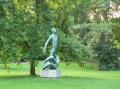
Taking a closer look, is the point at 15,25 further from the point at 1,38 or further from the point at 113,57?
the point at 113,57

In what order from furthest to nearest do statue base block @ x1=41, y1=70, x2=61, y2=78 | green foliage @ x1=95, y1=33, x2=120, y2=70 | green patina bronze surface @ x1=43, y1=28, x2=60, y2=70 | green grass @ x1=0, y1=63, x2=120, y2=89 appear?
green foliage @ x1=95, y1=33, x2=120, y2=70 < green patina bronze surface @ x1=43, y1=28, x2=60, y2=70 < statue base block @ x1=41, y1=70, x2=61, y2=78 < green grass @ x1=0, y1=63, x2=120, y2=89

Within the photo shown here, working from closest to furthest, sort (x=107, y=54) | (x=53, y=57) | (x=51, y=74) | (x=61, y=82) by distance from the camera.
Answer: (x=61, y=82), (x=51, y=74), (x=53, y=57), (x=107, y=54)

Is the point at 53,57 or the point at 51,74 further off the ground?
the point at 53,57

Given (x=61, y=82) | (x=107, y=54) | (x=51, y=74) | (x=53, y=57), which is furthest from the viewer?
(x=107, y=54)

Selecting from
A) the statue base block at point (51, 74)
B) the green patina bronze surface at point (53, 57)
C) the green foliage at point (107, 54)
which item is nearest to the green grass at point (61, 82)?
the statue base block at point (51, 74)

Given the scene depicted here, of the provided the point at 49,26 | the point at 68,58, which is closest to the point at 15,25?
the point at 49,26

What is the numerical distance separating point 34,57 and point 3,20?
3.40 metres

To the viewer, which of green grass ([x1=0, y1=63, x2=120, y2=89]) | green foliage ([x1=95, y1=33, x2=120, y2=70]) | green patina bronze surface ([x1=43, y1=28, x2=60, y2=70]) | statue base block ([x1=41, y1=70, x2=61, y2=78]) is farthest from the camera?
green foliage ([x1=95, y1=33, x2=120, y2=70])

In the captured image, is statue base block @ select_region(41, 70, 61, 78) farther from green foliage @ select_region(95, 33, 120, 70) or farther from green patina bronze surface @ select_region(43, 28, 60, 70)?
green foliage @ select_region(95, 33, 120, 70)

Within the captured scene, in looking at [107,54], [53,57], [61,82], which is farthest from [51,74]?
[107,54]

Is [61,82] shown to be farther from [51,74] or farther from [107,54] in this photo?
[107,54]

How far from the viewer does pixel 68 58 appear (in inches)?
1351

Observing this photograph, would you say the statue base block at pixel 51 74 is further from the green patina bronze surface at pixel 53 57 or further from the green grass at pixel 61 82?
the green patina bronze surface at pixel 53 57

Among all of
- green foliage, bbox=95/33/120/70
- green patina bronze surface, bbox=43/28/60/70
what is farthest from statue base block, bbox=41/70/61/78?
green foliage, bbox=95/33/120/70
